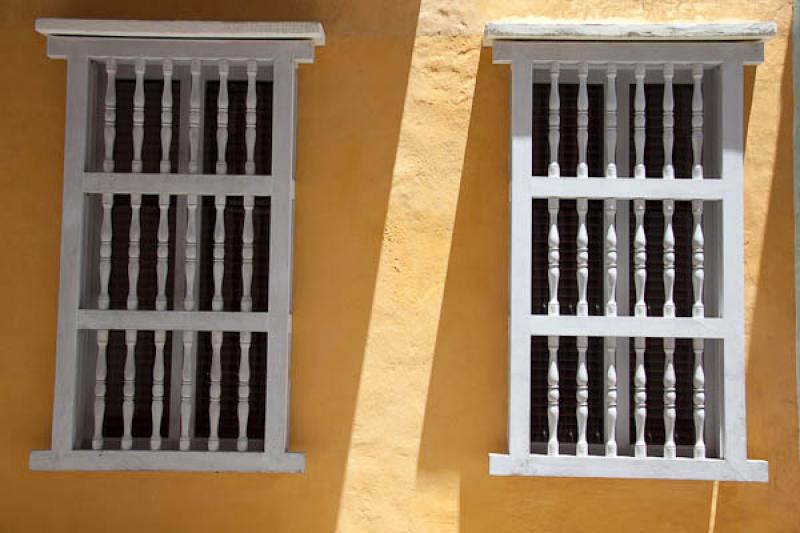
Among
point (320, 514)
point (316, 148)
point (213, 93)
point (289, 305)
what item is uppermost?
point (213, 93)

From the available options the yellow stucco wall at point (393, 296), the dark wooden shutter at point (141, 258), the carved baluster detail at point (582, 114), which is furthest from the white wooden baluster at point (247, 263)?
the carved baluster detail at point (582, 114)

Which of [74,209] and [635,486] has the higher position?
[74,209]

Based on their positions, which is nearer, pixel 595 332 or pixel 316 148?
pixel 595 332

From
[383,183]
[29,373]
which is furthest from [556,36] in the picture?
[29,373]

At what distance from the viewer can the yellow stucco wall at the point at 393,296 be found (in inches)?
159

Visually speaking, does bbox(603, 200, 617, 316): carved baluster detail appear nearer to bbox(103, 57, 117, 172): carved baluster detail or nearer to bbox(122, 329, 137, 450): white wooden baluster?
bbox(122, 329, 137, 450): white wooden baluster

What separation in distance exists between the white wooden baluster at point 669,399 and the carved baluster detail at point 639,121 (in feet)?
2.54

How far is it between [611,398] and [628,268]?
0.60 meters

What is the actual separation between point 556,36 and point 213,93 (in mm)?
1616

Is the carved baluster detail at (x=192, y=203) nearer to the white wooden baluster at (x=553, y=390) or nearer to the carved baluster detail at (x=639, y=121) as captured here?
the white wooden baluster at (x=553, y=390)

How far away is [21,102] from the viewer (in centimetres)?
417

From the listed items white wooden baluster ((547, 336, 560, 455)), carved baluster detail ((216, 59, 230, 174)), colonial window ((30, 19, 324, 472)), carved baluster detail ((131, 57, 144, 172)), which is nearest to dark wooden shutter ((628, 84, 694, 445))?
white wooden baluster ((547, 336, 560, 455))

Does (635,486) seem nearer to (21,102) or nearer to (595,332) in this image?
(595,332)

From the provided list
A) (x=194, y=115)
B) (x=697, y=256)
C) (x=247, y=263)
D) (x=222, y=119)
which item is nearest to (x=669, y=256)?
(x=697, y=256)
